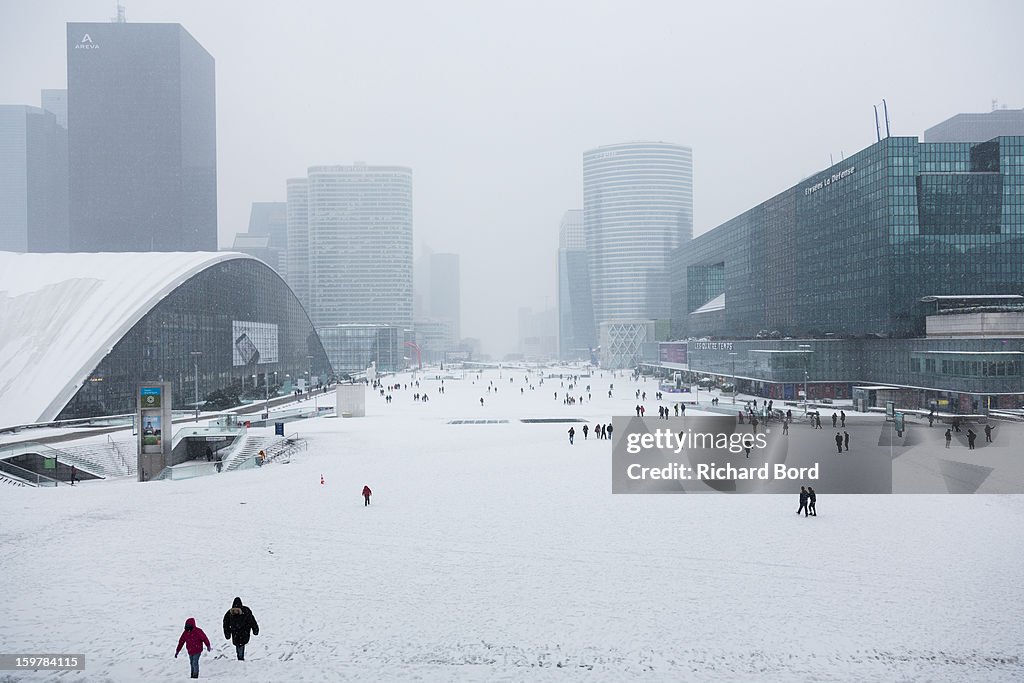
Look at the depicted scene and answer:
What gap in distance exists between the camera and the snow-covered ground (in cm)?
1343

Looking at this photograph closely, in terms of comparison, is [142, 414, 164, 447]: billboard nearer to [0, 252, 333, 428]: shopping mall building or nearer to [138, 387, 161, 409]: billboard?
[138, 387, 161, 409]: billboard

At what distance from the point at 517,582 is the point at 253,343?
A: 7657 cm

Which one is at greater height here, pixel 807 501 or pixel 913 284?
pixel 913 284

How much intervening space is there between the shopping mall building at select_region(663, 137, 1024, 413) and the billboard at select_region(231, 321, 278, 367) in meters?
61.6

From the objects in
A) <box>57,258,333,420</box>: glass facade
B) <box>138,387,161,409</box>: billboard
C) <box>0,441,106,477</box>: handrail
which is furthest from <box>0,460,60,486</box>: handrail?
<box>57,258,333,420</box>: glass facade

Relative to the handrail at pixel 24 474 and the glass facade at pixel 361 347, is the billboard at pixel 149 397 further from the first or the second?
the glass facade at pixel 361 347

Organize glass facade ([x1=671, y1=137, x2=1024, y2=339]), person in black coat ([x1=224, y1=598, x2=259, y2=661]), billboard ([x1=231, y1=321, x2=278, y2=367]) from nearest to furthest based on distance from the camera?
person in black coat ([x1=224, y1=598, x2=259, y2=661])
glass facade ([x1=671, y1=137, x2=1024, y2=339])
billboard ([x1=231, y1=321, x2=278, y2=367])

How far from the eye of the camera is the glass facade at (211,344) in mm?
58656

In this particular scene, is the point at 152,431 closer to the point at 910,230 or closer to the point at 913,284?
the point at 913,284

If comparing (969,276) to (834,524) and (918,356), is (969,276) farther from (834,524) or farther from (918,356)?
(834,524)

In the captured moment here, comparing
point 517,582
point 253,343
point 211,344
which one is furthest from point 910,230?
point 253,343

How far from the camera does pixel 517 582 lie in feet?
57.8

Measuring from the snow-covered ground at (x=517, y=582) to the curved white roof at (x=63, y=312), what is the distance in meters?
29.1

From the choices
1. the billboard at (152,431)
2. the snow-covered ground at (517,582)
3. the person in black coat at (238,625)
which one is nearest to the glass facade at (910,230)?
the snow-covered ground at (517,582)
